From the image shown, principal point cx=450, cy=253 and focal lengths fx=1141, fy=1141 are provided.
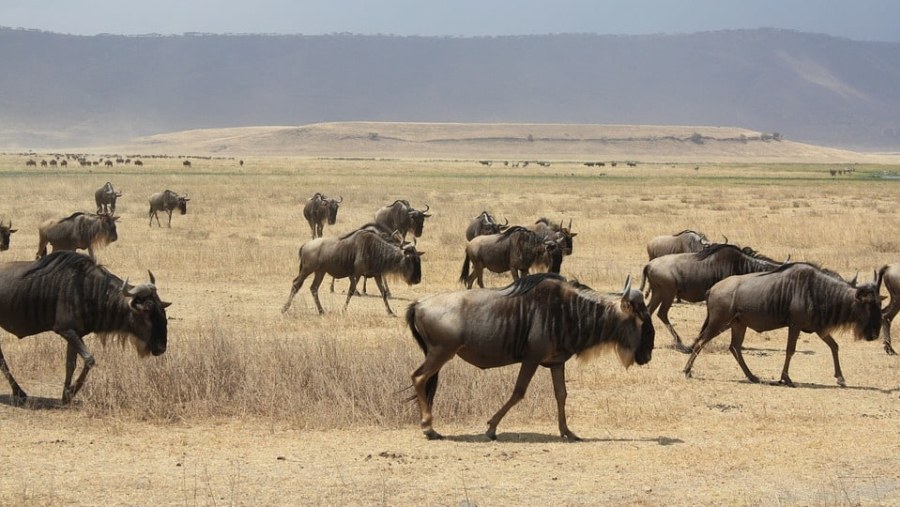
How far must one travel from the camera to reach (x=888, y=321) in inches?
527

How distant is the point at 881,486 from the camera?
7445 millimetres

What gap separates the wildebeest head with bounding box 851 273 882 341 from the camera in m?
11.4

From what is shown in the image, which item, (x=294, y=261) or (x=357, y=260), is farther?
(x=294, y=261)

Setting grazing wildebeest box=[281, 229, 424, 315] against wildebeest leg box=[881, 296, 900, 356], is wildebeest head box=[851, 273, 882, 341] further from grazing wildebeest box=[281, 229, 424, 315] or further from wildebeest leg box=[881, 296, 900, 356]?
grazing wildebeest box=[281, 229, 424, 315]

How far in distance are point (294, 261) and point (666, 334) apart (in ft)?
30.6

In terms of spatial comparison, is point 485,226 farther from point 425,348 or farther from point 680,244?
point 425,348

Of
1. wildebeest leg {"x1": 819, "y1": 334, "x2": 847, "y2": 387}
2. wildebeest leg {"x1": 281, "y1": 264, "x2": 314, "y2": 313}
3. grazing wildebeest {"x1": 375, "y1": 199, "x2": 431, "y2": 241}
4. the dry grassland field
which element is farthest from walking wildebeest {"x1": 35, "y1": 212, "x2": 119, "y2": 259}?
wildebeest leg {"x1": 819, "y1": 334, "x2": 847, "y2": 387}

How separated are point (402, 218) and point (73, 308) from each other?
13808 mm

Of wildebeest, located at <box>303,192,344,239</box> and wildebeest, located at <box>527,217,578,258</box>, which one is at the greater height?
wildebeest, located at <box>527,217,578,258</box>

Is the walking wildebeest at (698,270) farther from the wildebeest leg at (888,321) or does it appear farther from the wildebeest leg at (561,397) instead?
the wildebeest leg at (561,397)

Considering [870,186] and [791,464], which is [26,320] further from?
[870,186]

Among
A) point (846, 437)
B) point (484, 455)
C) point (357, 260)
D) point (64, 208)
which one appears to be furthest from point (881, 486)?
point (64, 208)

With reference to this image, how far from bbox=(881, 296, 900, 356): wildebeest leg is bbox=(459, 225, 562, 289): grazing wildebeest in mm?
5119

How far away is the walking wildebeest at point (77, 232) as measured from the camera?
19812mm
